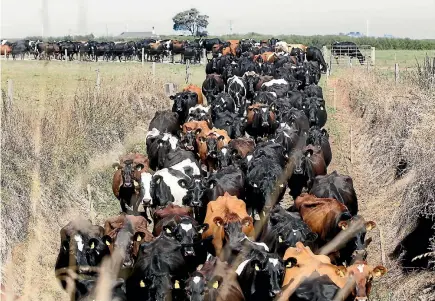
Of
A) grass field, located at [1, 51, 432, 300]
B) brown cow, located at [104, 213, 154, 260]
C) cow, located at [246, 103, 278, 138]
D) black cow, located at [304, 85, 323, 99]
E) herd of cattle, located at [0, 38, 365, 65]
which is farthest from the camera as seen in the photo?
herd of cattle, located at [0, 38, 365, 65]

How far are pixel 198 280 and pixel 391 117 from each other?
429 inches

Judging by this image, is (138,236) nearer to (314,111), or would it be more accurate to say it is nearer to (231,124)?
(231,124)

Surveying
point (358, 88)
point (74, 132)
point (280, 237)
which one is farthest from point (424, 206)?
point (358, 88)

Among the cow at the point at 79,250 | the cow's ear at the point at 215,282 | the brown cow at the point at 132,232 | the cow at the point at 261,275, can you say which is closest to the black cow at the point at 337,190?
the cow at the point at 261,275

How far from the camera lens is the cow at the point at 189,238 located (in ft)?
26.0

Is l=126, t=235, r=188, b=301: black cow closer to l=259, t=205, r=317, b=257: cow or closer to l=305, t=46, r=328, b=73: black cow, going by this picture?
l=259, t=205, r=317, b=257: cow

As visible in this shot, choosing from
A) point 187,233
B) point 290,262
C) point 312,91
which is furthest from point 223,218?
point 312,91

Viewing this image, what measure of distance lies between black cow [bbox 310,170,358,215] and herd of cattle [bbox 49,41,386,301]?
0.02 metres

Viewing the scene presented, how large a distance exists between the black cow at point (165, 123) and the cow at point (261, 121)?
76.1 inches

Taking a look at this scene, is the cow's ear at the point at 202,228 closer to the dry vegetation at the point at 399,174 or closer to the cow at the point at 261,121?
the dry vegetation at the point at 399,174

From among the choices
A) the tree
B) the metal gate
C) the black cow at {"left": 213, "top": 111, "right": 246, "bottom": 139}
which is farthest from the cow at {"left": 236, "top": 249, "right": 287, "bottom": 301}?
the tree

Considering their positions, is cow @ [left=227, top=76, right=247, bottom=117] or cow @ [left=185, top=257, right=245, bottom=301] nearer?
cow @ [left=185, top=257, right=245, bottom=301]

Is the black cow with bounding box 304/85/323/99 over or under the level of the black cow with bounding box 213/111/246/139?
over

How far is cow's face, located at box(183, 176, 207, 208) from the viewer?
10.1 m
